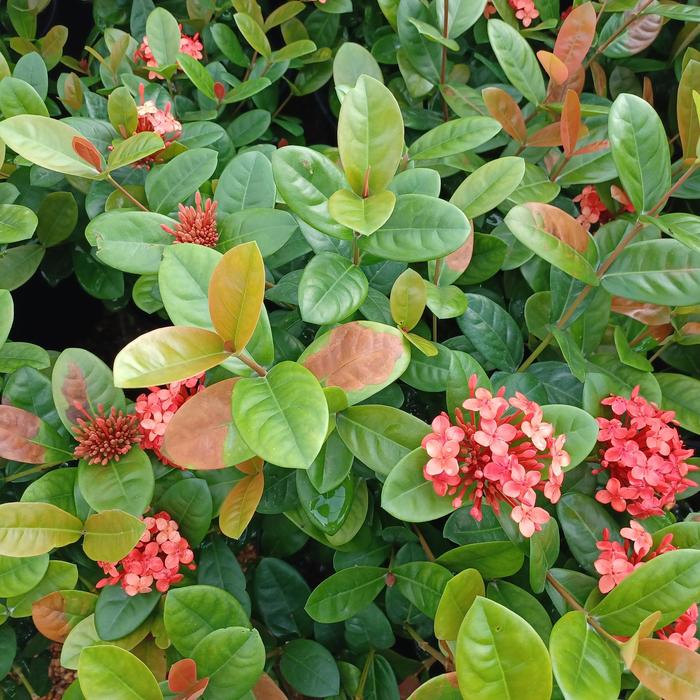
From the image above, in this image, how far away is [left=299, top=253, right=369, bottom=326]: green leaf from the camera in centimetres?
83

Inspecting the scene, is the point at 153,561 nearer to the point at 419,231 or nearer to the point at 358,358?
the point at 358,358

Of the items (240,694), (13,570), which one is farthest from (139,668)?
(13,570)

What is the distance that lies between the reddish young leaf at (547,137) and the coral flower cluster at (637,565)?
73cm

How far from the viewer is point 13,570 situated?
3.14ft

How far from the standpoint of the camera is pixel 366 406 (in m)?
0.90

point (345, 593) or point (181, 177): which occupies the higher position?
point (181, 177)

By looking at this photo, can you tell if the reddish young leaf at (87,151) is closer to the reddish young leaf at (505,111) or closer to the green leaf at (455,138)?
the green leaf at (455,138)

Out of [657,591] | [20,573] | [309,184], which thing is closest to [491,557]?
[657,591]

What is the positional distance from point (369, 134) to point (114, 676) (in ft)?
2.57

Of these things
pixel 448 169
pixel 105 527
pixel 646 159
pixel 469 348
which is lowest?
pixel 105 527

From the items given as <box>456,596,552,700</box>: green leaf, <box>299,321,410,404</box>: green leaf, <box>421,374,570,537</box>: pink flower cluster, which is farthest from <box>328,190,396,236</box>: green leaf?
<box>456,596,552,700</box>: green leaf

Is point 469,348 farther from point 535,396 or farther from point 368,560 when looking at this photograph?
point 368,560

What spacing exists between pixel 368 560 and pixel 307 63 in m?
1.28

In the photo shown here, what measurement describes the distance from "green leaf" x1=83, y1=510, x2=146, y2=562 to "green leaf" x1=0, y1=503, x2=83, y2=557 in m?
0.03
